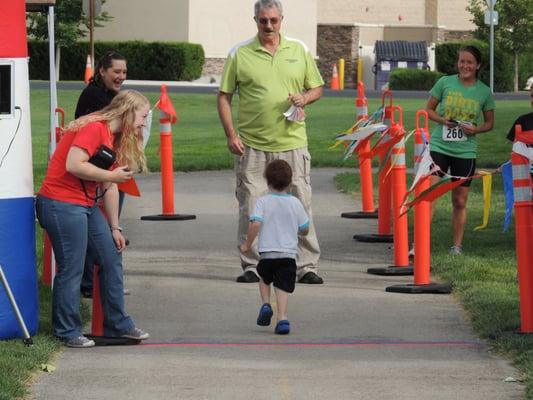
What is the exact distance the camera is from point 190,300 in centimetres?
1104

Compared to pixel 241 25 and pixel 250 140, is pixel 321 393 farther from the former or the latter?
pixel 241 25

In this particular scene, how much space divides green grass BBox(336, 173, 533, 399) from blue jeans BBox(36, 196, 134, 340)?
228cm

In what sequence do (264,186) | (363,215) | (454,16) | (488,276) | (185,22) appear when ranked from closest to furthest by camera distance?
(488,276)
(264,186)
(363,215)
(185,22)
(454,16)

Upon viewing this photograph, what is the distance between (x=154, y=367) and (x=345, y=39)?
60904 millimetres

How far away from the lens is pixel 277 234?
32.1ft

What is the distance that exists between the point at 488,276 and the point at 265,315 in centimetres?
267

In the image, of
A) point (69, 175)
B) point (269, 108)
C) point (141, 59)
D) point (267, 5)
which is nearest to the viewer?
Result: point (69, 175)

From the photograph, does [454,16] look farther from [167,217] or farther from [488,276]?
[488,276]

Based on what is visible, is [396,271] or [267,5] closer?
[267,5]

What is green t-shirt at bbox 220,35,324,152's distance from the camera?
1162 cm

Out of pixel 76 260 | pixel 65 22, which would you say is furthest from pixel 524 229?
pixel 65 22

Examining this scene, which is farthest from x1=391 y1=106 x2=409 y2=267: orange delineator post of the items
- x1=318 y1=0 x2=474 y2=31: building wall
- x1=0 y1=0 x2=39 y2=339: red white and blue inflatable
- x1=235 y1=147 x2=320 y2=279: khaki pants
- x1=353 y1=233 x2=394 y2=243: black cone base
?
x1=318 y1=0 x2=474 y2=31: building wall

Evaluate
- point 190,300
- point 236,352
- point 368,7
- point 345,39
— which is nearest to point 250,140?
point 190,300

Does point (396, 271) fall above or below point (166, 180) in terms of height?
below
